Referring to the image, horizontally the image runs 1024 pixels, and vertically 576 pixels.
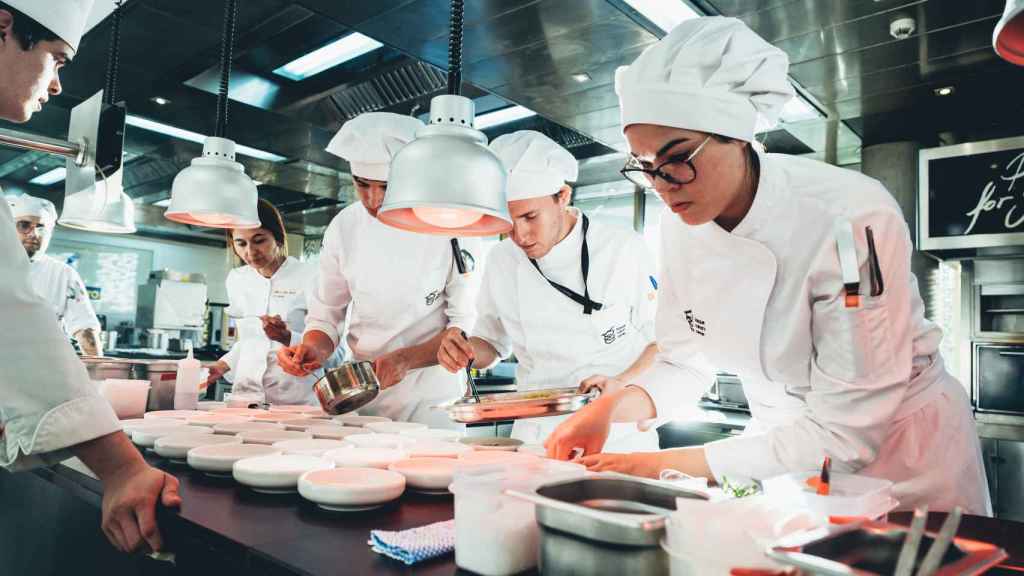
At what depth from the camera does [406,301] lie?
269 cm

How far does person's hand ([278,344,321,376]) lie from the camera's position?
2.54 meters

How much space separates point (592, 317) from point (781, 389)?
0.95 m

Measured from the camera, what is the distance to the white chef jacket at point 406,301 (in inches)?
105

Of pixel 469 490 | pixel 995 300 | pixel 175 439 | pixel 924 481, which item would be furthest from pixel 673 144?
pixel 995 300

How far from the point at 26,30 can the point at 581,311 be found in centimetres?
188

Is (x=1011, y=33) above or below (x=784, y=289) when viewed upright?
above

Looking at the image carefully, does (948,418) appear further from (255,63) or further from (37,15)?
(255,63)

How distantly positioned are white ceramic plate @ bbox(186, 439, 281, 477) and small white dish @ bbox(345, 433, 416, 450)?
23cm

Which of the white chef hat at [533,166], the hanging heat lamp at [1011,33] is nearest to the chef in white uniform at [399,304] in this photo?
the white chef hat at [533,166]

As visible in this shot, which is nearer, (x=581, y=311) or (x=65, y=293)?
(x=581, y=311)

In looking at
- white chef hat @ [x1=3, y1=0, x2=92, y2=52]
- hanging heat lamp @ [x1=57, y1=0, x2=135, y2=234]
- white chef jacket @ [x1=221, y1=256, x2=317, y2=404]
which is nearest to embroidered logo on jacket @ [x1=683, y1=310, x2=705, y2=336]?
white chef hat @ [x1=3, y1=0, x2=92, y2=52]

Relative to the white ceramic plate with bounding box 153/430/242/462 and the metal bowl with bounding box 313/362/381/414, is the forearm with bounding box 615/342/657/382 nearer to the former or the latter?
the metal bowl with bounding box 313/362/381/414

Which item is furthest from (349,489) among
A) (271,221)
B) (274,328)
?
(271,221)

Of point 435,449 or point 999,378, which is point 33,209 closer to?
point 435,449
